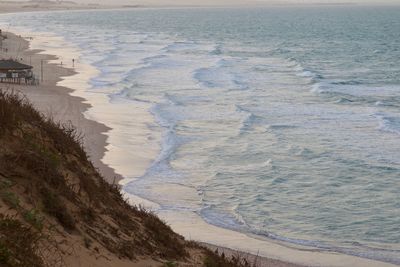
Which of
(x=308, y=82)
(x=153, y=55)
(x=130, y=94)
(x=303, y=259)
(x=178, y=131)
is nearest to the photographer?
(x=303, y=259)

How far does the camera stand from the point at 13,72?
3938 centimetres

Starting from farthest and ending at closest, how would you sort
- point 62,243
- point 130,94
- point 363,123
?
point 130,94
point 363,123
point 62,243

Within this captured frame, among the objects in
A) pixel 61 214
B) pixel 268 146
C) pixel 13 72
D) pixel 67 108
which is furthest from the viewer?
pixel 13 72

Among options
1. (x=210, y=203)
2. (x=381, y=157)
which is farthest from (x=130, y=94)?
(x=210, y=203)

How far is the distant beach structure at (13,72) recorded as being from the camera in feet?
127

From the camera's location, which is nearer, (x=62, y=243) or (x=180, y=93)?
(x=62, y=243)

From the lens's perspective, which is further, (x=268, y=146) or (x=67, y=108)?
(x=67, y=108)

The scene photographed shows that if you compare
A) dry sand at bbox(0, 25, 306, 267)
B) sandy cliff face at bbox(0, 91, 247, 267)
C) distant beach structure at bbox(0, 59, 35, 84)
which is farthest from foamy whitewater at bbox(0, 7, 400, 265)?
sandy cliff face at bbox(0, 91, 247, 267)

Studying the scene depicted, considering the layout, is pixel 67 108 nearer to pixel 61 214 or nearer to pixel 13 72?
pixel 13 72

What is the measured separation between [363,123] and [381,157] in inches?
288

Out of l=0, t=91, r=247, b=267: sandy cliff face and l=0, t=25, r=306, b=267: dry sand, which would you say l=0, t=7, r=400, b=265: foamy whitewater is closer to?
l=0, t=25, r=306, b=267: dry sand

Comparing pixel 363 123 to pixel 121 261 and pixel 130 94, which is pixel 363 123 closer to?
pixel 130 94

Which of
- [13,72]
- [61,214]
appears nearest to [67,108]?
[13,72]

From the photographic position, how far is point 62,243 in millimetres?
7738
